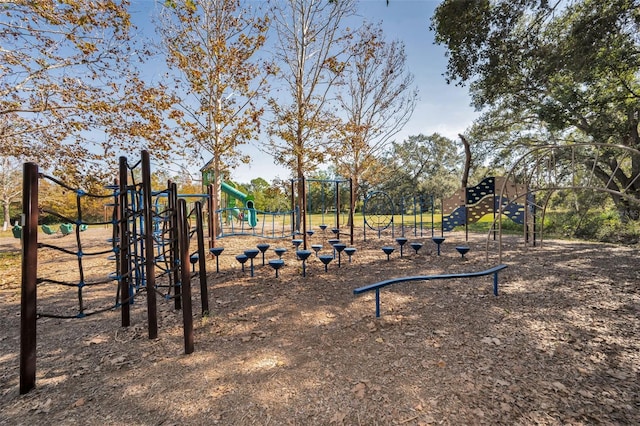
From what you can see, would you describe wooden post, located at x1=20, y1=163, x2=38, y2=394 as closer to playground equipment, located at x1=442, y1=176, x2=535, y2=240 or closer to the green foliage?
playground equipment, located at x1=442, y1=176, x2=535, y2=240

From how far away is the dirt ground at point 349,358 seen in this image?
235 centimetres

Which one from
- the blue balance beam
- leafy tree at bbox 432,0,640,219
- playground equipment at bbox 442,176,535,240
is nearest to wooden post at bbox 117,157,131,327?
the blue balance beam

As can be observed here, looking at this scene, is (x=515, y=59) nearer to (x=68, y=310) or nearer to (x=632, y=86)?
(x=632, y=86)

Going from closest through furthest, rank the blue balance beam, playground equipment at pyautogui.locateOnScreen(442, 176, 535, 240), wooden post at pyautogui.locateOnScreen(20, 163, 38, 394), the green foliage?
wooden post at pyautogui.locateOnScreen(20, 163, 38, 394) → the blue balance beam → playground equipment at pyautogui.locateOnScreen(442, 176, 535, 240) → the green foliage

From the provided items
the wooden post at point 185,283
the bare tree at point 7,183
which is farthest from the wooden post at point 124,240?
the bare tree at point 7,183

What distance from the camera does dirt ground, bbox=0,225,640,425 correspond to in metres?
2.35

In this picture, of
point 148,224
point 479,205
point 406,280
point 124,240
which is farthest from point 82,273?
point 479,205

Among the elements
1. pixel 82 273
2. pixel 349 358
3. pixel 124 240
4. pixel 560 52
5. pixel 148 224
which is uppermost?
pixel 560 52

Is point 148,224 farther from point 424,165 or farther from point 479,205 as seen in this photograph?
point 424,165

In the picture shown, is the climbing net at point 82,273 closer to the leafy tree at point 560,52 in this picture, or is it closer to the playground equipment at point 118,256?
the playground equipment at point 118,256

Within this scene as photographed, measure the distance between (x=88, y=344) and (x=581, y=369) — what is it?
5310mm

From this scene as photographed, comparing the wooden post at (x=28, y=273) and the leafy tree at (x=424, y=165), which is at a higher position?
the leafy tree at (x=424, y=165)

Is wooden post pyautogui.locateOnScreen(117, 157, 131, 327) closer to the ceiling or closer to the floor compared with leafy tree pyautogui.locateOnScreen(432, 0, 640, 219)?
closer to the floor

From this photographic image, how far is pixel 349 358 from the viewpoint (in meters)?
3.10
